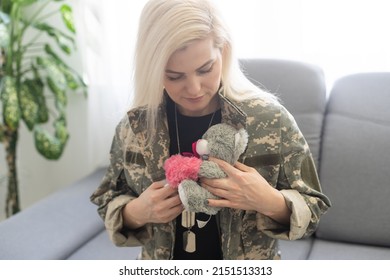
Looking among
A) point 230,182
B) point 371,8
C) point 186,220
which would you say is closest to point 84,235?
point 186,220

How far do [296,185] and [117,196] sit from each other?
33 centimetres

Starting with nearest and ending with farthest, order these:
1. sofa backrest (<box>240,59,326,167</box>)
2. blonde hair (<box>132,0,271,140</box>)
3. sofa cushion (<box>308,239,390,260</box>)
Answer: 1. blonde hair (<box>132,0,271,140</box>)
2. sofa cushion (<box>308,239,390,260</box>)
3. sofa backrest (<box>240,59,326,167</box>)

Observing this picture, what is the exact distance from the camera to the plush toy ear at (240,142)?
683mm

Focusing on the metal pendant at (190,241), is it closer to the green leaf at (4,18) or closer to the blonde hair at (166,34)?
the blonde hair at (166,34)

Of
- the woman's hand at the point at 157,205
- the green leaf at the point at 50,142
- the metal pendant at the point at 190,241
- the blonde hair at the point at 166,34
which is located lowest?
the green leaf at the point at 50,142

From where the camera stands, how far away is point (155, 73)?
68 centimetres

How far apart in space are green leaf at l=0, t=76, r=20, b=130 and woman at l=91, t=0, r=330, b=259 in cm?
72

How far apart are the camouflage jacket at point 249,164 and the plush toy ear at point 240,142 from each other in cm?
2

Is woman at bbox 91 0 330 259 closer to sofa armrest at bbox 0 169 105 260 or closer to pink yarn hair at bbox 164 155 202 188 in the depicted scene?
pink yarn hair at bbox 164 155 202 188

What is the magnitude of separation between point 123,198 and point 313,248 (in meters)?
0.58

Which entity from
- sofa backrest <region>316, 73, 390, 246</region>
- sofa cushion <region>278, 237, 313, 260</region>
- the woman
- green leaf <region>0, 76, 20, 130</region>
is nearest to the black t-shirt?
the woman

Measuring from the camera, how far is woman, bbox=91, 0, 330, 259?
2.21 ft

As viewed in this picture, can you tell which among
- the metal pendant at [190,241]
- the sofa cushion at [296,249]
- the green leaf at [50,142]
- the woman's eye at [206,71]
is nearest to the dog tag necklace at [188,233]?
the metal pendant at [190,241]

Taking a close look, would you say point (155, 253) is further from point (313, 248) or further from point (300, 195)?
point (313, 248)
